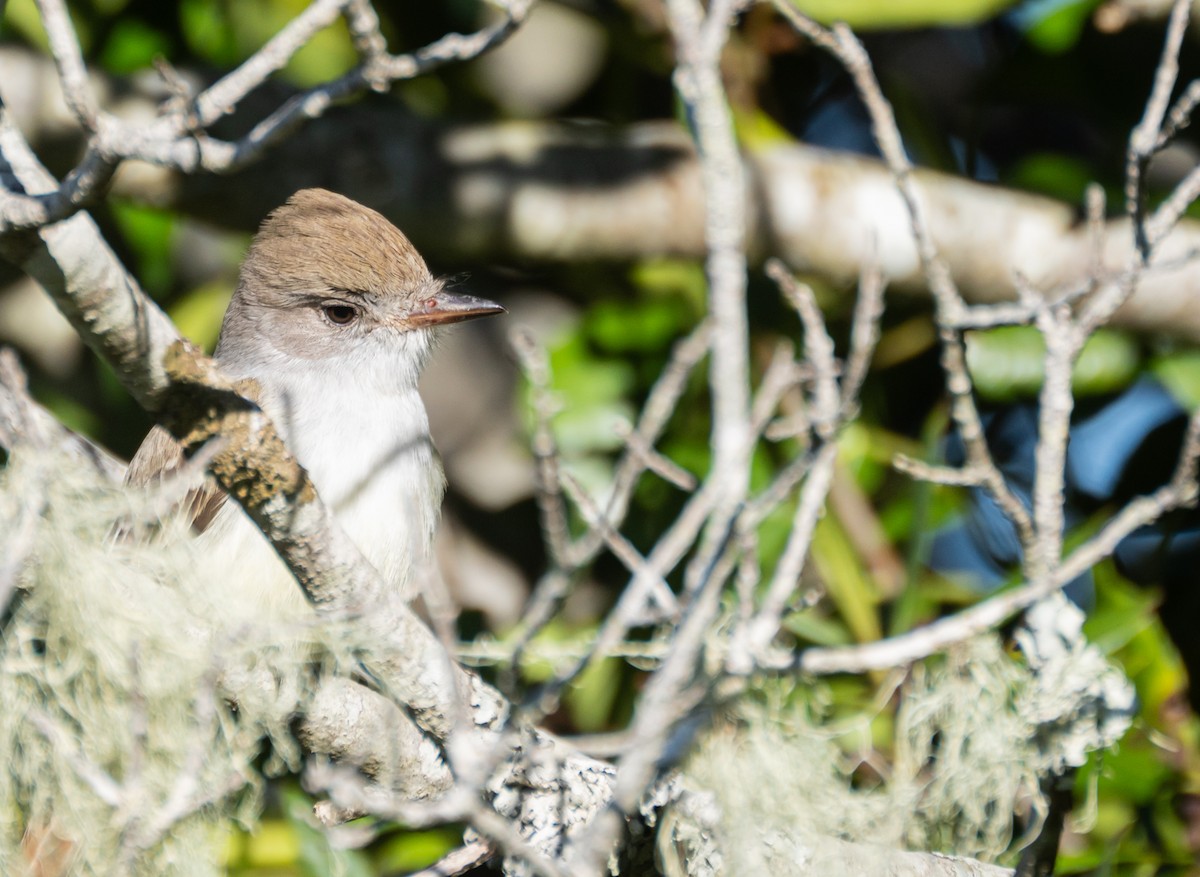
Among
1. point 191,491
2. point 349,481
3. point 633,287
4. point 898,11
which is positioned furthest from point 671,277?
point 191,491

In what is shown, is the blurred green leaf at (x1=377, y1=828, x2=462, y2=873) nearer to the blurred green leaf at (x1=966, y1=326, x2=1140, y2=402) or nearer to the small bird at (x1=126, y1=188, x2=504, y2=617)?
the small bird at (x1=126, y1=188, x2=504, y2=617)

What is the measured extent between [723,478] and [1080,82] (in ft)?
11.6

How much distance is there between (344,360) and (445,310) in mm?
352

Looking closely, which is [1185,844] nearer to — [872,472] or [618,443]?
[872,472]

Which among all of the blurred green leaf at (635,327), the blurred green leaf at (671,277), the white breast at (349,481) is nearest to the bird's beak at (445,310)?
the white breast at (349,481)

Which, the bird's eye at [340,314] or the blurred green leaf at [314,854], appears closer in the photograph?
the blurred green leaf at [314,854]

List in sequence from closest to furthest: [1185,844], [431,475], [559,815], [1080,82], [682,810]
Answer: [682,810]
[559,815]
[1185,844]
[431,475]
[1080,82]

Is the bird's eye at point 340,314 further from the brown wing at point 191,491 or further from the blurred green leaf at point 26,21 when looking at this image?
the blurred green leaf at point 26,21

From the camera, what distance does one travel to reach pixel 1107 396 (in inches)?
180

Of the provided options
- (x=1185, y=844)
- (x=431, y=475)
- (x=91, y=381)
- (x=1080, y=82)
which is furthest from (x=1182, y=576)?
(x=91, y=381)

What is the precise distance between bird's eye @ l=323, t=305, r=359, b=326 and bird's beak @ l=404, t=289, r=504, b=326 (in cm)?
18

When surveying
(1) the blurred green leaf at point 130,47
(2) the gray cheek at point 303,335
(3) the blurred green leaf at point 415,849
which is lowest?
(3) the blurred green leaf at point 415,849

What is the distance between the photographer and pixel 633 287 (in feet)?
16.7

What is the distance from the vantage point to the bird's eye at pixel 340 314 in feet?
14.2
